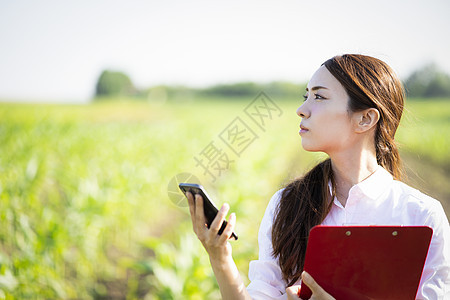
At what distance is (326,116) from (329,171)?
276mm

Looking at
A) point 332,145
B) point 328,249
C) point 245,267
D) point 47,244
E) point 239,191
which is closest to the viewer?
point 328,249

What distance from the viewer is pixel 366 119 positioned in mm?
1358

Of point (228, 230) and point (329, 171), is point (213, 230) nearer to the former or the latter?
point (228, 230)

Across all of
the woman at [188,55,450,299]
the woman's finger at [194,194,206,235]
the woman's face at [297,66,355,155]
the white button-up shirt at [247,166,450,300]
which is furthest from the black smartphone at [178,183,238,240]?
the woman's face at [297,66,355,155]

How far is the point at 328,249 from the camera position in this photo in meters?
1.00

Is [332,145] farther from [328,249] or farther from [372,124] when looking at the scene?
[328,249]

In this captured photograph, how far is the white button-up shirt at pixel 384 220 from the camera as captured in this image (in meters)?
1.15

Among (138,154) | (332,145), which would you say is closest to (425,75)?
(138,154)

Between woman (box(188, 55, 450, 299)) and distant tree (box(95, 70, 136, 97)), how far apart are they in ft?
87.0

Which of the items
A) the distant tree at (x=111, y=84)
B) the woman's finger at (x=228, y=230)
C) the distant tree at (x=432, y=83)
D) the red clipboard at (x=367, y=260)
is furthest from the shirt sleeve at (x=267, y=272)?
the distant tree at (x=111, y=84)

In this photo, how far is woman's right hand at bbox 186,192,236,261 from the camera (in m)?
1.03

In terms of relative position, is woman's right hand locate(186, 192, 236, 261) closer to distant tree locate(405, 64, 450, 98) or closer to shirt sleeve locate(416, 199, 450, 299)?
shirt sleeve locate(416, 199, 450, 299)

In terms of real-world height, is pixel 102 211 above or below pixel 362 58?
below

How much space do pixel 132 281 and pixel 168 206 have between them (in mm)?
2170
